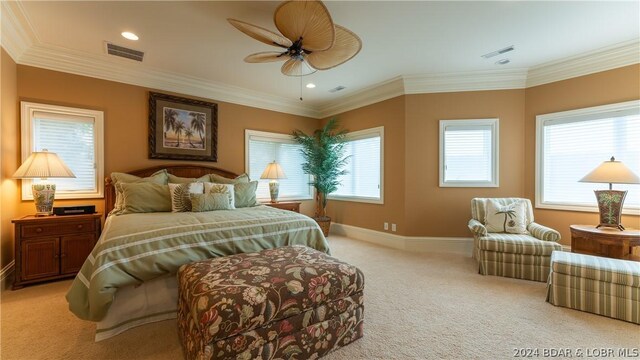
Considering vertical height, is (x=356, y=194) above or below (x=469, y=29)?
below

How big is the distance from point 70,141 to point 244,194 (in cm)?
238

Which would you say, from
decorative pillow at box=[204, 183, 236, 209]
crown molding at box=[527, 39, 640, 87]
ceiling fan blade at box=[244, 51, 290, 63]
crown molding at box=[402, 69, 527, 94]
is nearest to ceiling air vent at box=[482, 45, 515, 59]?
crown molding at box=[402, 69, 527, 94]

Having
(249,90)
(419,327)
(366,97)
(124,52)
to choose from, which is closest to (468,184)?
(366,97)

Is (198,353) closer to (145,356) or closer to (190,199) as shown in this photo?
(145,356)

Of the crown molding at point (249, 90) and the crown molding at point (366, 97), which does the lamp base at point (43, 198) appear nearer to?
the crown molding at point (249, 90)

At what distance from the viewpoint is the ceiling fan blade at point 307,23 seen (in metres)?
1.94

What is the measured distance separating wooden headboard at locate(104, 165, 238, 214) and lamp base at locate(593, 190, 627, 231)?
5.23 m

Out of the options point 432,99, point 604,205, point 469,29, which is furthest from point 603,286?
point 432,99

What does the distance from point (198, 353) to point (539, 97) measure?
17.2 ft

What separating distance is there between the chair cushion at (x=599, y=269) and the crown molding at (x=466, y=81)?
2.76 metres

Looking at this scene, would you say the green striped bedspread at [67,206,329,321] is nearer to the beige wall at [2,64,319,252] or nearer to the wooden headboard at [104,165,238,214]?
the wooden headboard at [104,165,238,214]

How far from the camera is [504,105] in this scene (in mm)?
4117

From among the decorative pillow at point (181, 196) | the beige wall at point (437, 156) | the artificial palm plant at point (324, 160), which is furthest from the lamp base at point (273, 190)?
the beige wall at point (437, 156)

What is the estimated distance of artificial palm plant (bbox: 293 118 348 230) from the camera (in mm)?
5352
